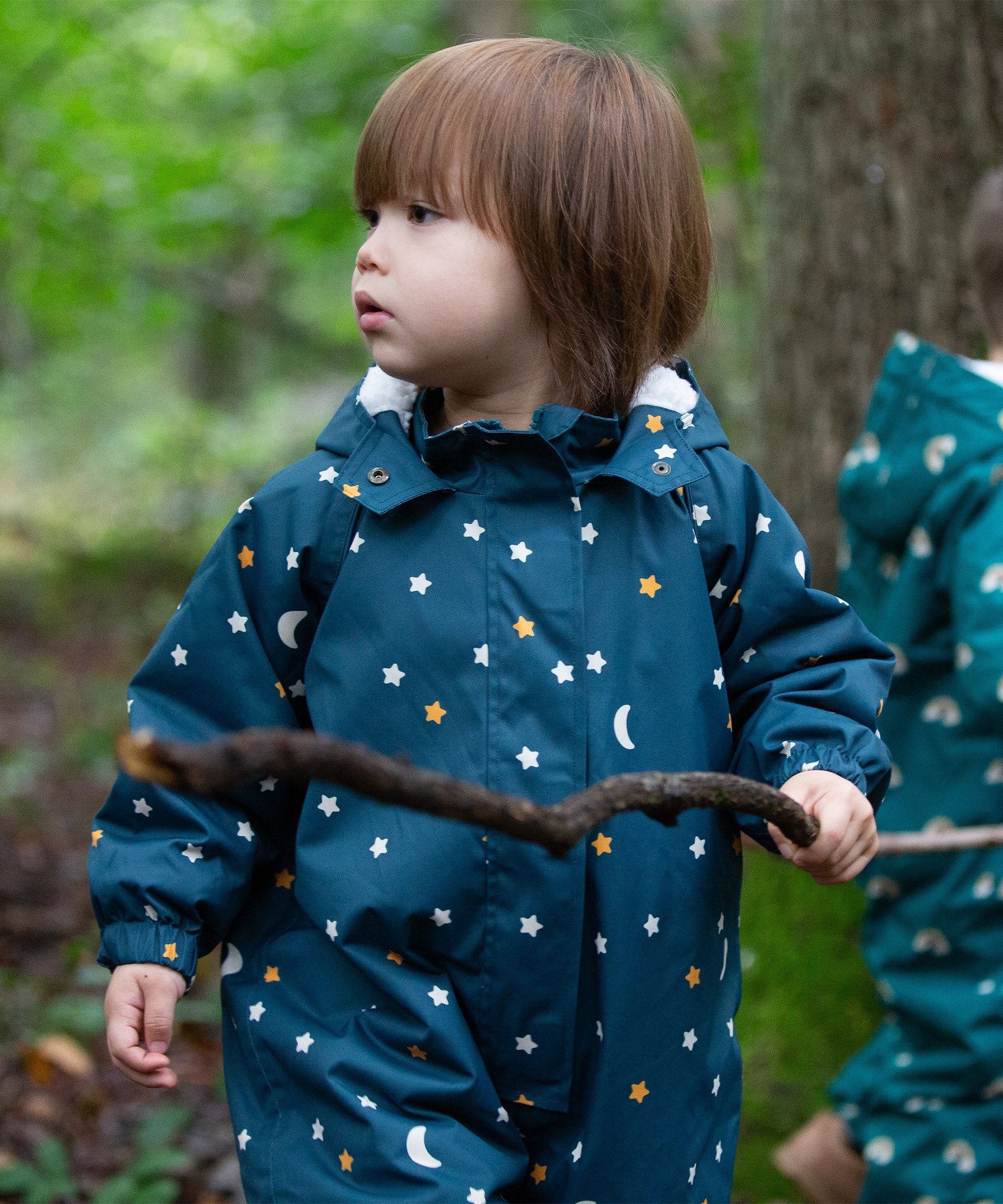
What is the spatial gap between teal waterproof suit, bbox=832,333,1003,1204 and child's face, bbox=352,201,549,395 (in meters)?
1.23

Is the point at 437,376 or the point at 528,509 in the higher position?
the point at 437,376

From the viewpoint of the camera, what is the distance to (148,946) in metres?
1.68

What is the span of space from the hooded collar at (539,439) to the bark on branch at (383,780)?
51 cm

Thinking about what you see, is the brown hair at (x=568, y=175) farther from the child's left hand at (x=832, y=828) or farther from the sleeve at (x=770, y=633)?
the child's left hand at (x=832, y=828)

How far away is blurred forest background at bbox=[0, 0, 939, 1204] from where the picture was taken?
3.14 m

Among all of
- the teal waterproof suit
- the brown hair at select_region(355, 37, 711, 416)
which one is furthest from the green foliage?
the brown hair at select_region(355, 37, 711, 416)

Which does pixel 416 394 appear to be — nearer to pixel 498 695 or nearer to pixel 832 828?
pixel 498 695

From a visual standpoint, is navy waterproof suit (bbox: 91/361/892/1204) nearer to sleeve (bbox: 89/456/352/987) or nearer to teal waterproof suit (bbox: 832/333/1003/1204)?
sleeve (bbox: 89/456/352/987)

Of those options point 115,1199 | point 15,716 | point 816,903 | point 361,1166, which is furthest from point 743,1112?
point 15,716

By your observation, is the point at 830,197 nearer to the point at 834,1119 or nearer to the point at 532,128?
the point at 532,128

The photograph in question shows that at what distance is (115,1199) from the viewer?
2707 mm

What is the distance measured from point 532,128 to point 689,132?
0.31m

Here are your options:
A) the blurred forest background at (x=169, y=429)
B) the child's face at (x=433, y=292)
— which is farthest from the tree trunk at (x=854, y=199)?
the child's face at (x=433, y=292)

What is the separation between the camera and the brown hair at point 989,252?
2660 millimetres
